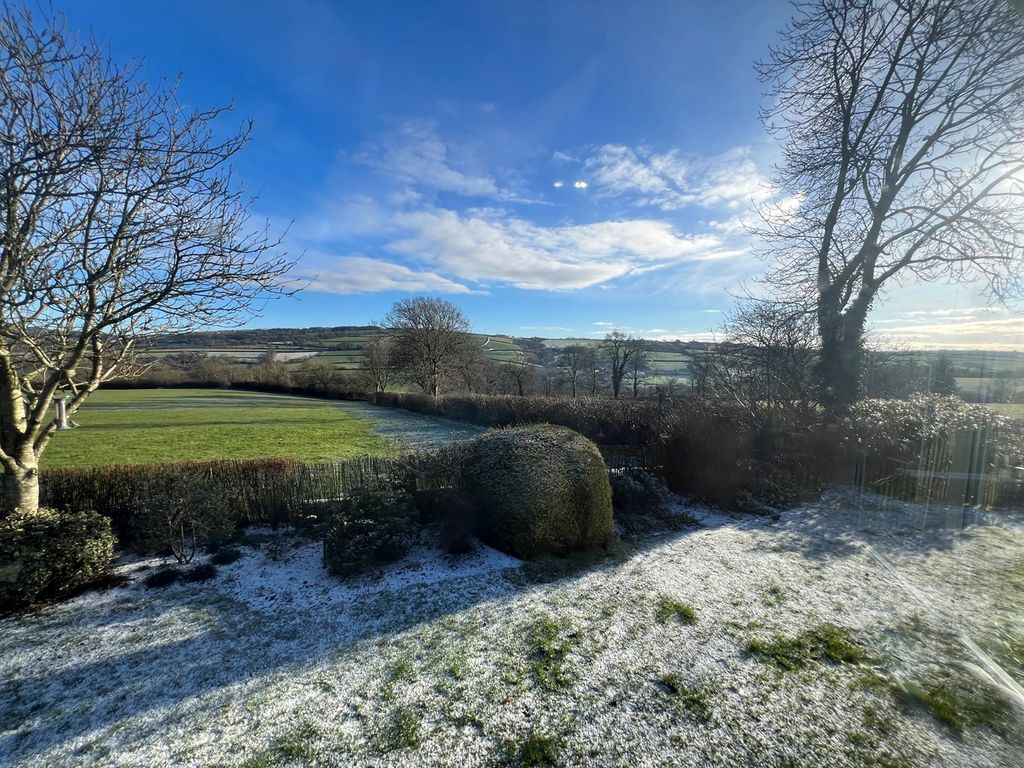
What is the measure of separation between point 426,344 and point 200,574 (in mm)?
31235

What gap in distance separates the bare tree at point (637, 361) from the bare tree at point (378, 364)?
24275mm

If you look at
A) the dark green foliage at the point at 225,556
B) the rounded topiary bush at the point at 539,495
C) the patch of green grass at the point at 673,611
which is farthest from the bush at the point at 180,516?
the patch of green grass at the point at 673,611

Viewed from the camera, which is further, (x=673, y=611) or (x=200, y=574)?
(x=200, y=574)

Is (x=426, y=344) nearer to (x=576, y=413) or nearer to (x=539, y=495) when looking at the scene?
(x=576, y=413)

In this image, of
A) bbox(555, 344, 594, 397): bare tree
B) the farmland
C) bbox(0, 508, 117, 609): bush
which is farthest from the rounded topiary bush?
bbox(555, 344, 594, 397): bare tree

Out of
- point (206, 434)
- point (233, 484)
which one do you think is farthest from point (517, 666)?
point (206, 434)

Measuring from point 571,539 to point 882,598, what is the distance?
3.84 meters

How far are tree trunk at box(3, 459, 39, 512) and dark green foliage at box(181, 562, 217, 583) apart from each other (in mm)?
2040

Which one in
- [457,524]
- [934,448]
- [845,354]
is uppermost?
[845,354]

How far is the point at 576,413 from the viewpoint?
18.3 metres

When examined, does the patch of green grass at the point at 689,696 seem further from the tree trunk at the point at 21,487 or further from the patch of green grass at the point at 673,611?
the tree trunk at the point at 21,487

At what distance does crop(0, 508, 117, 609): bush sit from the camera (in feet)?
15.4

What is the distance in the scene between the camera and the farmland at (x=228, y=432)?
14719 mm

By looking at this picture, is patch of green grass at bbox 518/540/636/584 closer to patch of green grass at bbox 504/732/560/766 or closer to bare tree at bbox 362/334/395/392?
patch of green grass at bbox 504/732/560/766
